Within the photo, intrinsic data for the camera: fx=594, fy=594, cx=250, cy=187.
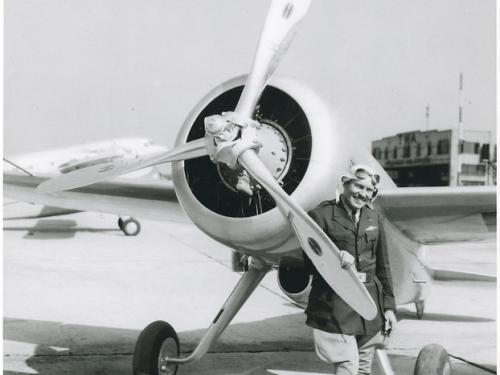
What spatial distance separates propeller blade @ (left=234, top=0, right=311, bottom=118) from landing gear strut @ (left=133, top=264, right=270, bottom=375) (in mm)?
1501

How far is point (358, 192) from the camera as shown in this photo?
10.7 ft

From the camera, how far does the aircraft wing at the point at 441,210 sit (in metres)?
3.49

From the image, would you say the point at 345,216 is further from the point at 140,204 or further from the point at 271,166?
A: the point at 140,204

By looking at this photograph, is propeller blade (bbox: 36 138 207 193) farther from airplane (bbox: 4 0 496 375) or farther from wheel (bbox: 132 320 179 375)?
wheel (bbox: 132 320 179 375)

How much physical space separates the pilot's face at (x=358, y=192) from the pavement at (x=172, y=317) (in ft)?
6.80

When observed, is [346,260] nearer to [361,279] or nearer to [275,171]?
[361,279]

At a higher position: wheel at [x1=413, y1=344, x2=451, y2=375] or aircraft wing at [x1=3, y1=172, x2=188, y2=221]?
aircraft wing at [x1=3, y1=172, x2=188, y2=221]

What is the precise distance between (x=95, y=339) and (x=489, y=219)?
3808 millimetres

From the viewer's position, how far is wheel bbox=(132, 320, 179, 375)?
4129mm

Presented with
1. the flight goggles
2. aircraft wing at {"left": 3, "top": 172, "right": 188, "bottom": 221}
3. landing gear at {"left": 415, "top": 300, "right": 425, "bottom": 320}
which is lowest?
landing gear at {"left": 415, "top": 300, "right": 425, "bottom": 320}

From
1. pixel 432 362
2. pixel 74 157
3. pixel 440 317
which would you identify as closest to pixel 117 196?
pixel 432 362

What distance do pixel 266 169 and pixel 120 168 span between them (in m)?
1.04

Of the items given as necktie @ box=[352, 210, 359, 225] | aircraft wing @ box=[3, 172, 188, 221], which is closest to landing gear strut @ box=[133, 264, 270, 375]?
aircraft wing @ box=[3, 172, 188, 221]

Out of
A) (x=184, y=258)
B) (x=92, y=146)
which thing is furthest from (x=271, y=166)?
(x=92, y=146)
